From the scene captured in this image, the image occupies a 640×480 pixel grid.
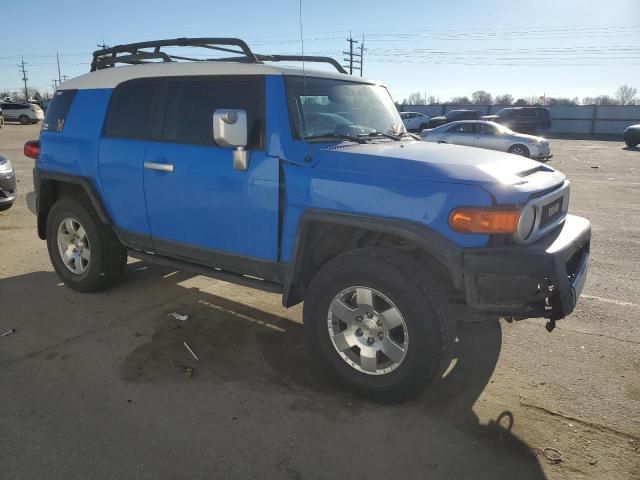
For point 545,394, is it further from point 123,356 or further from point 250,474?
point 123,356

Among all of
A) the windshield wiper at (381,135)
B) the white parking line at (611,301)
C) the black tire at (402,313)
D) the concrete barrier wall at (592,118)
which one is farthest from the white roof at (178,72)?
the concrete barrier wall at (592,118)

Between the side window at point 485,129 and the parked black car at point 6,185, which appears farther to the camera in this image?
the side window at point 485,129

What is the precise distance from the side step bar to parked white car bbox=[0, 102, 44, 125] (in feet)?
137

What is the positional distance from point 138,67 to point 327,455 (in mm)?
3513

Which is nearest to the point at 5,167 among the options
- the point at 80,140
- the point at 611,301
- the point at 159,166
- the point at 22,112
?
the point at 80,140

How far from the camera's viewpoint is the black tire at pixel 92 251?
15.5 feet

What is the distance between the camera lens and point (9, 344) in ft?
12.8

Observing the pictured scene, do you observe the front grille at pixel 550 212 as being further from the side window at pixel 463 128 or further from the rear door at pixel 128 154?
the side window at pixel 463 128

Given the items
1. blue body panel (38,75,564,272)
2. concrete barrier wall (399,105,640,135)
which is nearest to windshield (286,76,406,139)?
blue body panel (38,75,564,272)

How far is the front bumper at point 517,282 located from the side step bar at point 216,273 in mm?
1394

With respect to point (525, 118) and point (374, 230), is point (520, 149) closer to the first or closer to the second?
point (525, 118)

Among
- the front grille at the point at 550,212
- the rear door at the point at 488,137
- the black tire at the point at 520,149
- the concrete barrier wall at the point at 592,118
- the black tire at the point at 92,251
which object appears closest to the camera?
the front grille at the point at 550,212

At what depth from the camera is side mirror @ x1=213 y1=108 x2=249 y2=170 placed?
10.6ft

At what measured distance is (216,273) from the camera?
3.99m
